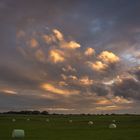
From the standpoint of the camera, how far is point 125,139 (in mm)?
35094

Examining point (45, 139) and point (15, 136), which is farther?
point (15, 136)

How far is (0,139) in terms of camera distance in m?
34.4

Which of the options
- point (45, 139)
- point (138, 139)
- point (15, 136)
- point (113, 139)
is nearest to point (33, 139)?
point (45, 139)

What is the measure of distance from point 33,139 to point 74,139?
12.4ft

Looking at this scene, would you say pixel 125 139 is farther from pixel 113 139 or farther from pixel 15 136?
pixel 15 136

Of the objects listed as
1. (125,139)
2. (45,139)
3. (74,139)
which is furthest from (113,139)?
(45,139)

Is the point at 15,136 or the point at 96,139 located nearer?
the point at 96,139

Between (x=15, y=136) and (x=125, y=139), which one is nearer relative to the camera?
(x=125, y=139)

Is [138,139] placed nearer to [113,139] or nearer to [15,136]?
[113,139]

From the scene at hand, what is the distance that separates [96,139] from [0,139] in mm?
8709

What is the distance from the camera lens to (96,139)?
35.0 metres

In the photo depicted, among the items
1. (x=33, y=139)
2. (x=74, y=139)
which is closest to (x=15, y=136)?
(x=33, y=139)

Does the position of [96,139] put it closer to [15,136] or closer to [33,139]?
[33,139]

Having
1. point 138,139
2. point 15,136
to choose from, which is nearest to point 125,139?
point 138,139
